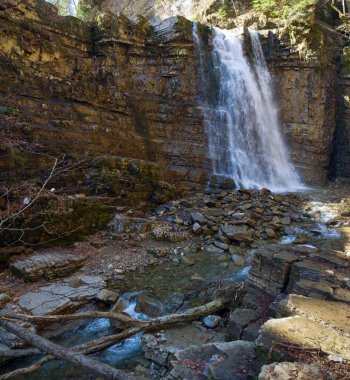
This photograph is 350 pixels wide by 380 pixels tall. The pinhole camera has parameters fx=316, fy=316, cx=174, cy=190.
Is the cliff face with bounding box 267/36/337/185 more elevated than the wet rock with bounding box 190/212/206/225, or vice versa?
the cliff face with bounding box 267/36/337/185

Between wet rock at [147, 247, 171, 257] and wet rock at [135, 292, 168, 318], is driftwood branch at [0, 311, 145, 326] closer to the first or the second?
wet rock at [135, 292, 168, 318]

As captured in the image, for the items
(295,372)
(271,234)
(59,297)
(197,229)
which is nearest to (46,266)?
(59,297)

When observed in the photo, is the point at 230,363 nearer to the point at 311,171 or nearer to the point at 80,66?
the point at 80,66

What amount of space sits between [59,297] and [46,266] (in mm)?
1153

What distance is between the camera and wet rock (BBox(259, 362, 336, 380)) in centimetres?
250

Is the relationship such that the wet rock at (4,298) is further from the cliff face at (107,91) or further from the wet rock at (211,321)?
the cliff face at (107,91)

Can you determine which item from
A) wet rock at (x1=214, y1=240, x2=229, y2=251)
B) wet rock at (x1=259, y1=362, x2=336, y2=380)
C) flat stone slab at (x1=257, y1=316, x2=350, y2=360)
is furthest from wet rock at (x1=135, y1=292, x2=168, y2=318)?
wet rock at (x1=214, y1=240, x2=229, y2=251)

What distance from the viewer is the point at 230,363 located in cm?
338

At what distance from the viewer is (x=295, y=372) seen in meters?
2.53

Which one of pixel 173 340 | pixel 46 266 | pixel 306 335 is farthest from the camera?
pixel 46 266

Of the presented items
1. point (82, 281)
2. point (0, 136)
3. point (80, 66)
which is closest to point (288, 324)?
point (82, 281)

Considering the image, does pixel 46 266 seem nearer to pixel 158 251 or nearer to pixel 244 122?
pixel 158 251

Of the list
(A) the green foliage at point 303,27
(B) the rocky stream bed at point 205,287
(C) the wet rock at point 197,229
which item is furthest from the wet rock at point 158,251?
(A) the green foliage at point 303,27

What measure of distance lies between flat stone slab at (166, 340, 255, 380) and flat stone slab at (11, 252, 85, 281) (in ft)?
13.1
